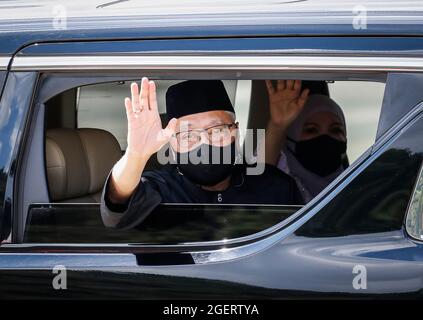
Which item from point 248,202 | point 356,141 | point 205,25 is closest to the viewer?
point 205,25

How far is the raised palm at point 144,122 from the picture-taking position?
101 inches

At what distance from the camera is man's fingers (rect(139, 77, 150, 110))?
2.54 m

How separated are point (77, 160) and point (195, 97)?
1.60 ft

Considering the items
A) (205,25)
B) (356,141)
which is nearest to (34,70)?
(205,25)

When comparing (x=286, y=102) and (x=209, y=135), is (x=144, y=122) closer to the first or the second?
(x=209, y=135)

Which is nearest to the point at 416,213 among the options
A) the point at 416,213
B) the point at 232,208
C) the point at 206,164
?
the point at 416,213

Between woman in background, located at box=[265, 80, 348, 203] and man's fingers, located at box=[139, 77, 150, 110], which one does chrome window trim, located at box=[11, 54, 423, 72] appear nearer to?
man's fingers, located at box=[139, 77, 150, 110]

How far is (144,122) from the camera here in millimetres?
2580

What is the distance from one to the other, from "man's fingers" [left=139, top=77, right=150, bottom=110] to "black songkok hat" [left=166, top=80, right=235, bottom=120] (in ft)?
1.49

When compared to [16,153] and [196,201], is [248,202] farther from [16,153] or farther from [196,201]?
[16,153]

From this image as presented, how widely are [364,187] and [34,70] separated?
3.12 ft

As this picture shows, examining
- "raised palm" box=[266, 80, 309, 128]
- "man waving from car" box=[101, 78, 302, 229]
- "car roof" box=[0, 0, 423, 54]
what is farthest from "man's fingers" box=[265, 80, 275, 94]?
"car roof" box=[0, 0, 423, 54]

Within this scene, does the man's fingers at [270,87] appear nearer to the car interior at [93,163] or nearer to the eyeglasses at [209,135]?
the car interior at [93,163]

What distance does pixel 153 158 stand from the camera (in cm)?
334
